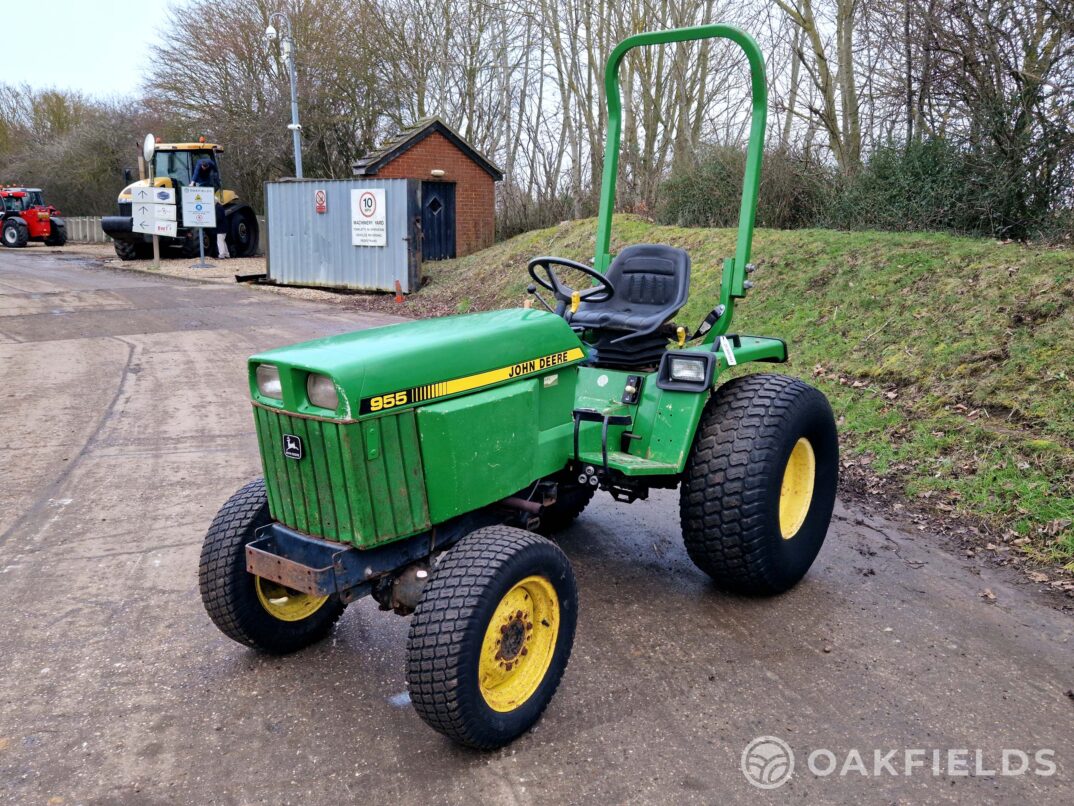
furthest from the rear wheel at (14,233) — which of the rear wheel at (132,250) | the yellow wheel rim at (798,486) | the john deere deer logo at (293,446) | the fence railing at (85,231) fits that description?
the yellow wheel rim at (798,486)

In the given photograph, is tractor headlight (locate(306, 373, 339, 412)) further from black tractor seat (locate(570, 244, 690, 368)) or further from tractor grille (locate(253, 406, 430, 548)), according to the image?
black tractor seat (locate(570, 244, 690, 368))

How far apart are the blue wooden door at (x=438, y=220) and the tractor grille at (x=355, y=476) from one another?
1359 cm

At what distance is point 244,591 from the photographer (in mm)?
3211

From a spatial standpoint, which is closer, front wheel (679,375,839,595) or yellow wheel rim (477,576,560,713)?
yellow wheel rim (477,576,560,713)

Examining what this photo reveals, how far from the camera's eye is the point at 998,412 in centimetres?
554

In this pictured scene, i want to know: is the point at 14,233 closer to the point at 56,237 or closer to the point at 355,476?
the point at 56,237

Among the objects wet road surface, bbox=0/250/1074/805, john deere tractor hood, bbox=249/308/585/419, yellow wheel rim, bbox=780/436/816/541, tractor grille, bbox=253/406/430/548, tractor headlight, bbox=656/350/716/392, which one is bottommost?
wet road surface, bbox=0/250/1074/805

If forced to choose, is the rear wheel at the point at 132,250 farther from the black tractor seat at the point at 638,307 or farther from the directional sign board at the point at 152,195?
the black tractor seat at the point at 638,307

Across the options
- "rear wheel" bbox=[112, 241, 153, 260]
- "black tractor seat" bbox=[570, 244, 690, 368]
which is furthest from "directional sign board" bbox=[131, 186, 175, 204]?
"black tractor seat" bbox=[570, 244, 690, 368]

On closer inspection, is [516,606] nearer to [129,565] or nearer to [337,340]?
[337,340]

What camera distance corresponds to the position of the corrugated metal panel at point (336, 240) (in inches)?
580

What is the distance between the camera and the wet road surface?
2.66m

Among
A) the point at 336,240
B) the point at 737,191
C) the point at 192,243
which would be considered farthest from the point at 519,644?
the point at 192,243

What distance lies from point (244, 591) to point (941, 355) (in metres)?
5.25
